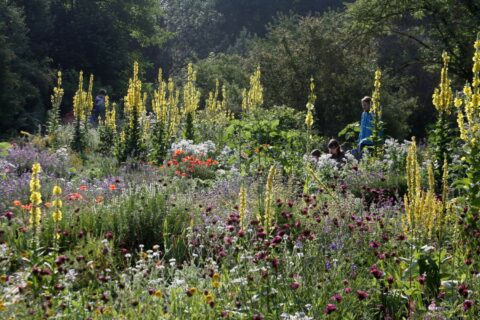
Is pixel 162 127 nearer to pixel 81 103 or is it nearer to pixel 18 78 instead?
pixel 81 103

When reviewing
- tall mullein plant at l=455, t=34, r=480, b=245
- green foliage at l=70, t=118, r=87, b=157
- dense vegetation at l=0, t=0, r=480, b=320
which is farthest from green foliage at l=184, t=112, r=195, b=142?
tall mullein plant at l=455, t=34, r=480, b=245

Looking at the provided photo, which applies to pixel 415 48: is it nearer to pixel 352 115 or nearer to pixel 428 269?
pixel 352 115

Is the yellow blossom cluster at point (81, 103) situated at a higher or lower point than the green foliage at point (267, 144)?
higher

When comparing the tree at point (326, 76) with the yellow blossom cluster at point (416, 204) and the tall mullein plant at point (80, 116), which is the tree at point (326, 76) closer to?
the tall mullein plant at point (80, 116)

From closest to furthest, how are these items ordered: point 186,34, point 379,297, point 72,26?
1. point 379,297
2. point 72,26
3. point 186,34

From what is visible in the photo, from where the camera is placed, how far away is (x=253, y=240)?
5.40 metres

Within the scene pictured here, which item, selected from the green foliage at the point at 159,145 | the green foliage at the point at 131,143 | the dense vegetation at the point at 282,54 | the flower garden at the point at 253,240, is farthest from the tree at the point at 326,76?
the flower garden at the point at 253,240

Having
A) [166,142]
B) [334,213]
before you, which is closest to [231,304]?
[334,213]

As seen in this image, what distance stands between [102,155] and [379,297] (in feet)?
32.3

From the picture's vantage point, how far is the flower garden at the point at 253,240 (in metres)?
4.09

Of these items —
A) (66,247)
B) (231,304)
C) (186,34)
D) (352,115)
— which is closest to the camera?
(231,304)

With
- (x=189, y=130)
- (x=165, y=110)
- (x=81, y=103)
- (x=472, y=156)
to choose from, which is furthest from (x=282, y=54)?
(x=472, y=156)

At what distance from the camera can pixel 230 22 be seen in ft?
180

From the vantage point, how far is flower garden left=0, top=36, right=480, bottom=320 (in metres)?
4.09
